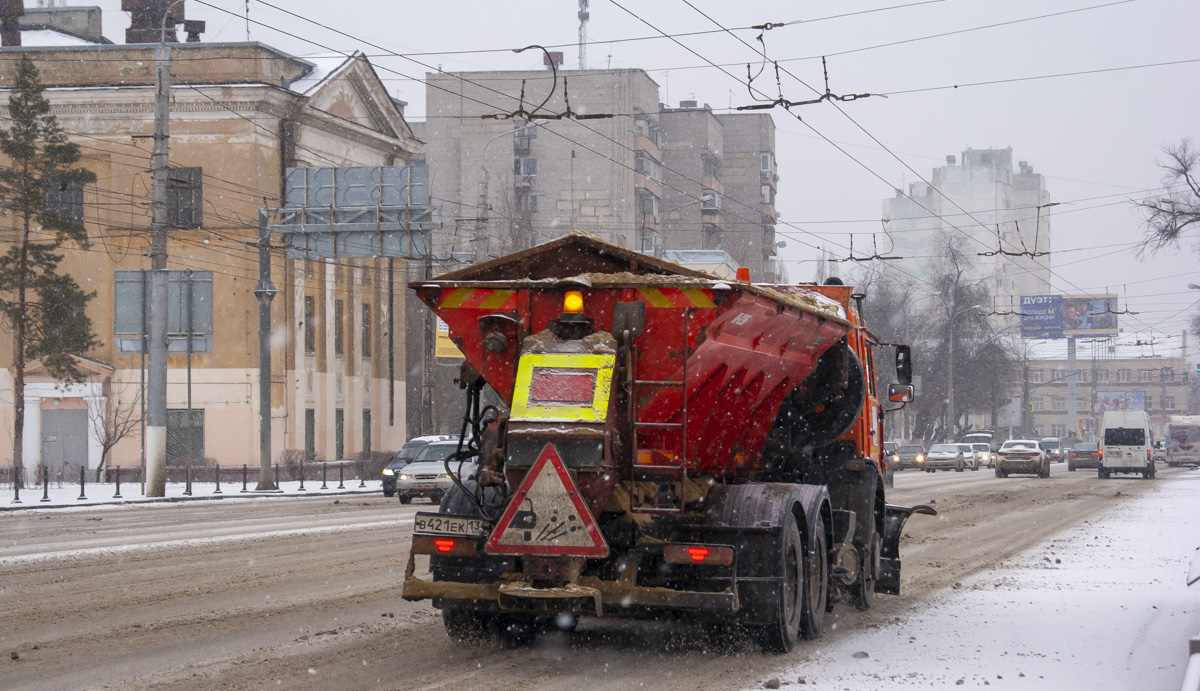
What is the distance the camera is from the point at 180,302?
31531 mm

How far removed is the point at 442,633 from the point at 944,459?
2211 inches

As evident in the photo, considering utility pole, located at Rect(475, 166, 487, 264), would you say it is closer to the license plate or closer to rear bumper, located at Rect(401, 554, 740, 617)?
the license plate

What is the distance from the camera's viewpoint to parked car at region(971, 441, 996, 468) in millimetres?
70562

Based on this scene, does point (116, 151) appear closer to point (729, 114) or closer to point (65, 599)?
point (65, 599)


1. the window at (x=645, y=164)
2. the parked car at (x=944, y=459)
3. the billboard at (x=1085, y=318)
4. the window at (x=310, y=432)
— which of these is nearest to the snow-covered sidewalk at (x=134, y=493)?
the window at (x=310, y=432)

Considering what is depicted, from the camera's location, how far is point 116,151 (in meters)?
45.2

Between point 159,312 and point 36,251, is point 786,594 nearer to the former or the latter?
point 159,312

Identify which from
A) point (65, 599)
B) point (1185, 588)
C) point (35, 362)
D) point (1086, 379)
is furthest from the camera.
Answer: point (1086, 379)

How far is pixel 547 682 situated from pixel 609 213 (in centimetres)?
7074

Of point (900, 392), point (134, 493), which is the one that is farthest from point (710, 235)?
point (900, 392)

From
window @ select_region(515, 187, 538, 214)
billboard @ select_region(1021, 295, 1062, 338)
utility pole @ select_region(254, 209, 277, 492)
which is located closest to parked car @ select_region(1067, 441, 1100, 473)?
billboard @ select_region(1021, 295, 1062, 338)

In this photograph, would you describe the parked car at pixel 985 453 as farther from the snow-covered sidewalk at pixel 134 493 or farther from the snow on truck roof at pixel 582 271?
the snow on truck roof at pixel 582 271

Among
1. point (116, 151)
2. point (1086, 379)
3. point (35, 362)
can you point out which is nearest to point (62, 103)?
point (116, 151)

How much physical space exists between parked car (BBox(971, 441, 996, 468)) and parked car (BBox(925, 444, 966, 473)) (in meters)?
7.12
